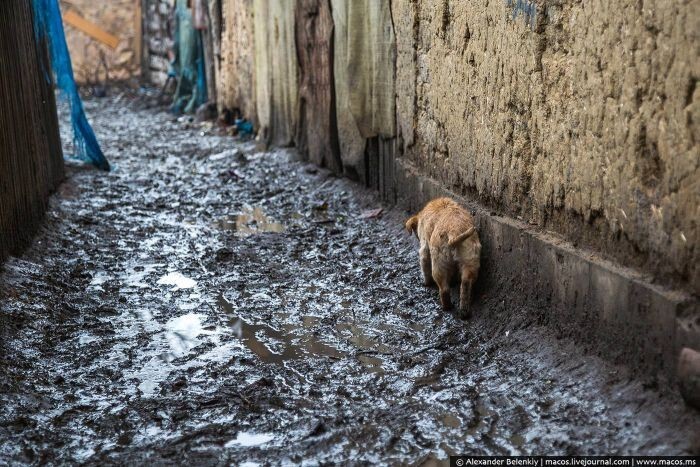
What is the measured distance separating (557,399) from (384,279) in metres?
2.30

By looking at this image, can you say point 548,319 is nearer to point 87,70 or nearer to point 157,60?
point 157,60

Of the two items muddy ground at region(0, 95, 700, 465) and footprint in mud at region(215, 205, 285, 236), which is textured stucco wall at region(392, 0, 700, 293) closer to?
muddy ground at region(0, 95, 700, 465)

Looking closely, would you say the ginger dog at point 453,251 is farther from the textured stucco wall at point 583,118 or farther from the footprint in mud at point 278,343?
the footprint in mud at point 278,343

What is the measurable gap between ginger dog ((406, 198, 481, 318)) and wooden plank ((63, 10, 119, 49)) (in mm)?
19138

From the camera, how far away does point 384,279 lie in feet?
19.3

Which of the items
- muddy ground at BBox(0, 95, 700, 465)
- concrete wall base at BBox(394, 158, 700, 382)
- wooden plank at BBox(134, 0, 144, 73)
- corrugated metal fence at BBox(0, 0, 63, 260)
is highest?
wooden plank at BBox(134, 0, 144, 73)

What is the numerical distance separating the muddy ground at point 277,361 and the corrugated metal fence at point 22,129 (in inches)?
9.9

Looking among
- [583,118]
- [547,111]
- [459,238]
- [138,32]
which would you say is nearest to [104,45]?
[138,32]

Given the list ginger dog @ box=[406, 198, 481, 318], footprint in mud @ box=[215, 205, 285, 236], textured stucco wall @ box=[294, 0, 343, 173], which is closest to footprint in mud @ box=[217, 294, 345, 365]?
ginger dog @ box=[406, 198, 481, 318]

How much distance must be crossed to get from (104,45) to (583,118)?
801 inches

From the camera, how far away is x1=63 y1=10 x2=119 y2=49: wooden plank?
2192 centimetres

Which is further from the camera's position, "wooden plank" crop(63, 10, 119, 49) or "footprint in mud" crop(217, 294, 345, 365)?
"wooden plank" crop(63, 10, 119, 49)

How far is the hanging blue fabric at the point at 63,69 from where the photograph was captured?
8273 millimetres

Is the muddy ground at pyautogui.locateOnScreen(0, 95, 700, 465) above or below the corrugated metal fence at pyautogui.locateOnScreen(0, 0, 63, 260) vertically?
below
